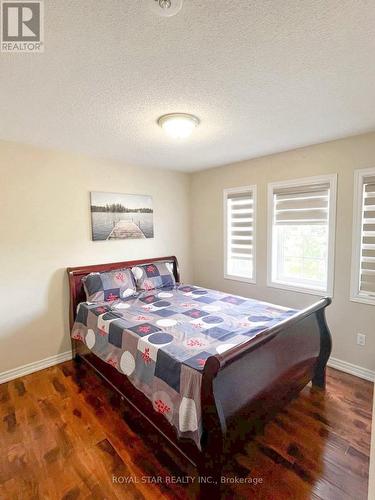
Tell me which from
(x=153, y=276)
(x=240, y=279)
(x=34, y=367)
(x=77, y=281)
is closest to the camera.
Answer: (x=34, y=367)

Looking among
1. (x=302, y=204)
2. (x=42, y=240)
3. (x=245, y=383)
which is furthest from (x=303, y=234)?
(x=42, y=240)

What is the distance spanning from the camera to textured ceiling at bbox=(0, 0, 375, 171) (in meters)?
1.06

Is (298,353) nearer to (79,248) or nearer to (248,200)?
(248,200)

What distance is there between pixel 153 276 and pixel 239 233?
1.32 metres

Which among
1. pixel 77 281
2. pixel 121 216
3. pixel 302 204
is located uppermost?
pixel 302 204

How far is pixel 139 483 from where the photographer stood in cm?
149

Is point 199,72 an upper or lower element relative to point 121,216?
upper

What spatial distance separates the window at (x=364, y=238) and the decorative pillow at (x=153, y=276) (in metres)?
2.12

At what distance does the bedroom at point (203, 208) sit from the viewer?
123 centimetres

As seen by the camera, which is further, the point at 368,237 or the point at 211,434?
the point at 368,237

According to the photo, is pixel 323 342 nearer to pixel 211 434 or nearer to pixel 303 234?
pixel 303 234

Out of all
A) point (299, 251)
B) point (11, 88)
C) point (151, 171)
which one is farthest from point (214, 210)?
point (11, 88)

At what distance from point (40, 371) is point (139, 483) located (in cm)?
177

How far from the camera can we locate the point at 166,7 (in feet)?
3.25
